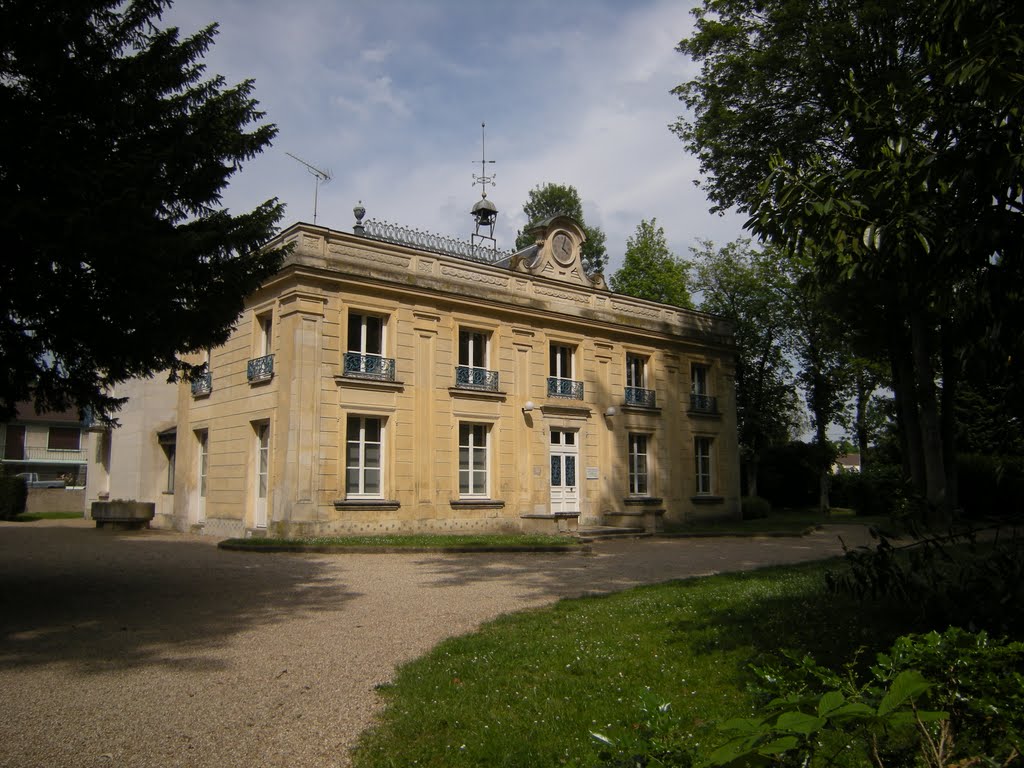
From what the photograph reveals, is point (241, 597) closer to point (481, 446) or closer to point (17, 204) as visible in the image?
point (17, 204)

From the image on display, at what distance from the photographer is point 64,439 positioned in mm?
52812

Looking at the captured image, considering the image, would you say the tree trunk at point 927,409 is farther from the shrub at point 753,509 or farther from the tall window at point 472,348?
the shrub at point 753,509

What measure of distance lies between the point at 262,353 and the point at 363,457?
3.98 meters

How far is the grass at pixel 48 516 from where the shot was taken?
2884cm

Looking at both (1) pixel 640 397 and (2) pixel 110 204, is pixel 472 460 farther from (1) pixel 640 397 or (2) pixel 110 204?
(2) pixel 110 204

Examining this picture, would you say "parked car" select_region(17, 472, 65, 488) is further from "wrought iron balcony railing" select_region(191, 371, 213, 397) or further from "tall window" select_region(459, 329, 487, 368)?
"tall window" select_region(459, 329, 487, 368)

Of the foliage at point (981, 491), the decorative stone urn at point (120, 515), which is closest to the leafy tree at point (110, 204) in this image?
the decorative stone urn at point (120, 515)

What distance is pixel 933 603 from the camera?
5.50m

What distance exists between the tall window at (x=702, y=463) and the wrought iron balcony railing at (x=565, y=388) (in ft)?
18.3

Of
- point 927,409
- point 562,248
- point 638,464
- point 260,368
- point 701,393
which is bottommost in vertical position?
point 638,464

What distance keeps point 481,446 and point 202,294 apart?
44.6ft

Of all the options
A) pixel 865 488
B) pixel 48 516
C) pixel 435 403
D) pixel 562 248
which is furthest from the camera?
pixel 865 488

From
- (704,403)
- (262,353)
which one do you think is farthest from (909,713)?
(704,403)

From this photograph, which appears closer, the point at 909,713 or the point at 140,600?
the point at 909,713
